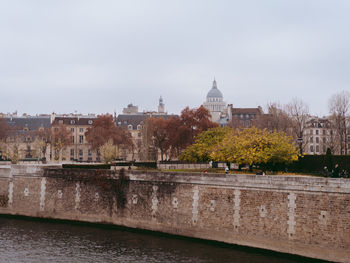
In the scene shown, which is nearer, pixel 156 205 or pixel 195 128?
pixel 156 205

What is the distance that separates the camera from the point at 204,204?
33.8 metres

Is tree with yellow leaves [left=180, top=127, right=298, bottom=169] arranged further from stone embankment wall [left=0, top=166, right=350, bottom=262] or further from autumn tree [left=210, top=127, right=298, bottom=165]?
stone embankment wall [left=0, top=166, right=350, bottom=262]

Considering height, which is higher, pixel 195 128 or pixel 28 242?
pixel 195 128

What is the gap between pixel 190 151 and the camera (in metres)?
50.1

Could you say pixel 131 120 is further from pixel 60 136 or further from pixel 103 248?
pixel 103 248

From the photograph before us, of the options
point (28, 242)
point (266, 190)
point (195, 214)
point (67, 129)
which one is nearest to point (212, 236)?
point (195, 214)

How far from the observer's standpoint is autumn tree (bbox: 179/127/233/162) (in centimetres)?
4800

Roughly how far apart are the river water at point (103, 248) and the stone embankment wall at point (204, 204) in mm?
1198

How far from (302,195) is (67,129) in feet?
307

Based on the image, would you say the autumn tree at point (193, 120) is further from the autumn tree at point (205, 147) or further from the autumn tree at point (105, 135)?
the autumn tree at point (105, 135)

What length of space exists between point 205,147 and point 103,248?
66.4 feet

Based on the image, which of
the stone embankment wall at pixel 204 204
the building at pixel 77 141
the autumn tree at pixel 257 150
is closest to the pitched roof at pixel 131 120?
the building at pixel 77 141

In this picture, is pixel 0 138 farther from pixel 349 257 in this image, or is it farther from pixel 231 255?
pixel 349 257

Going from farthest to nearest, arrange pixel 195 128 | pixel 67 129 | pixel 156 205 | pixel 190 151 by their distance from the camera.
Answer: pixel 67 129 < pixel 195 128 < pixel 190 151 < pixel 156 205
